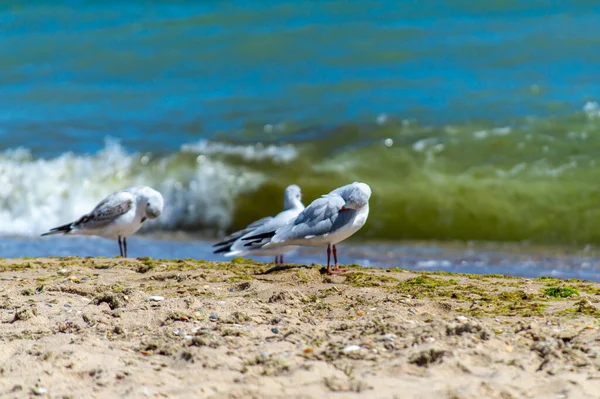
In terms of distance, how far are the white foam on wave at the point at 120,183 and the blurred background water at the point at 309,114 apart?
0.09 feet

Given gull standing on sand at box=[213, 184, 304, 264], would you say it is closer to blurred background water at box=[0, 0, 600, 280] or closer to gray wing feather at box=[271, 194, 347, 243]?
gray wing feather at box=[271, 194, 347, 243]

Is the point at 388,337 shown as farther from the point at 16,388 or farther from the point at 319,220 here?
the point at 319,220

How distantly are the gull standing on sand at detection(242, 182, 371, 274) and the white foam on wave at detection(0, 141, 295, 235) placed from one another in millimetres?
4489

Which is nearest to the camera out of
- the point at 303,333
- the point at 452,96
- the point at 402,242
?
the point at 303,333

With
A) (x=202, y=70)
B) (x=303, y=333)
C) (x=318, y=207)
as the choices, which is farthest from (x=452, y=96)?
(x=303, y=333)

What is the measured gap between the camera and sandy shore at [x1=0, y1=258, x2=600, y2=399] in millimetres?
3621

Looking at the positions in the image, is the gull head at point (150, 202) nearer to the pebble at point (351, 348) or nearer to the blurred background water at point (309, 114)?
the blurred background water at point (309, 114)

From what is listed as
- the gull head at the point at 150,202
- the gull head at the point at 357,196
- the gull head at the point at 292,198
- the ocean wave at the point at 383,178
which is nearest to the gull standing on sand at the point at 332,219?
the gull head at the point at 357,196

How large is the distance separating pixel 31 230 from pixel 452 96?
6.23 metres

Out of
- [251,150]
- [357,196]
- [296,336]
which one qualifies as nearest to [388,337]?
[296,336]

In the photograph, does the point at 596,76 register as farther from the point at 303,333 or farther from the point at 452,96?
the point at 303,333

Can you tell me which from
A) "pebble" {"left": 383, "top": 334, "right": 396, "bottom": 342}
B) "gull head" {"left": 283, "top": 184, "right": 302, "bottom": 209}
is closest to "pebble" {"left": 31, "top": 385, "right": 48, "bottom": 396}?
"pebble" {"left": 383, "top": 334, "right": 396, "bottom": 342}

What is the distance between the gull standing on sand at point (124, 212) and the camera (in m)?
7.88

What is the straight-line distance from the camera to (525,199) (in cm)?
991
